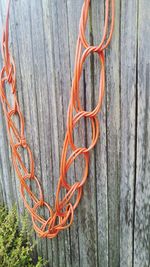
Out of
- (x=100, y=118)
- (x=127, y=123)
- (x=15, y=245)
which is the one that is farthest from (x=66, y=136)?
(x=15, y=245)

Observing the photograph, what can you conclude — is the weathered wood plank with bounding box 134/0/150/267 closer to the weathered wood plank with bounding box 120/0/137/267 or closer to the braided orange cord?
the weathered wood plank with bounding box 120/0/137/267

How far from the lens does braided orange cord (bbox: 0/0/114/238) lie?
4.36 feet

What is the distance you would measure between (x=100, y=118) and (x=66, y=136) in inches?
8.9

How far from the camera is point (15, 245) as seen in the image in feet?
8.27

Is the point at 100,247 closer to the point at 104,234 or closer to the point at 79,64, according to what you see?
the point at 104,234

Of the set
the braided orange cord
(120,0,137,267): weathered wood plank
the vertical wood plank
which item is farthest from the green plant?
(120,0,137,267): weathered wood plank

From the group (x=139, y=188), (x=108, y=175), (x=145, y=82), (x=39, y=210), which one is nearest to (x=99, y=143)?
(x=108, y=175)

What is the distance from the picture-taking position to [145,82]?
114 cm

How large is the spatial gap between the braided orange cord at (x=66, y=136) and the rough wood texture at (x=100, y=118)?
1.6 inches

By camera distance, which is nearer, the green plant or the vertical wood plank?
the vertical wood plank

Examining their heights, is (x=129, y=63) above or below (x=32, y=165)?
above

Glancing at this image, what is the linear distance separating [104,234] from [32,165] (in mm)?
839

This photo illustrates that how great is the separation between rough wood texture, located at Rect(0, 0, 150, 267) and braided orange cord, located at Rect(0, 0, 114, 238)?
0.04m

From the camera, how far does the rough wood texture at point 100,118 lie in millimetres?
1192
